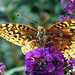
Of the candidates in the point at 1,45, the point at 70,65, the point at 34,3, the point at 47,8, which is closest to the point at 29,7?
the point at 34,3

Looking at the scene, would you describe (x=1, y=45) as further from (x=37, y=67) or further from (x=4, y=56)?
(x=37, y=67)

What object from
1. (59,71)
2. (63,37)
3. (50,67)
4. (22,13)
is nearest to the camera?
(50,67)

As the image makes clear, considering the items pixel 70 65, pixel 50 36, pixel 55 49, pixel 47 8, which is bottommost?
pixel 70 65

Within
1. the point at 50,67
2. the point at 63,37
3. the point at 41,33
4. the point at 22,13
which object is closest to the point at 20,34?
the point at 41,33

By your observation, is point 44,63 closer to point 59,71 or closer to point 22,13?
point 59,71

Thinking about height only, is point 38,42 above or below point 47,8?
below

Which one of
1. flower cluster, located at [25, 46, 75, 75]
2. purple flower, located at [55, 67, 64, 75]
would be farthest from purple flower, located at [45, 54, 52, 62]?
purple flower, located at [55, 67, 64, 75]
